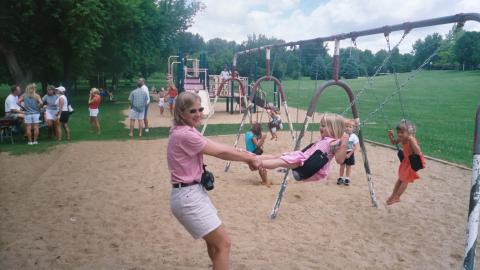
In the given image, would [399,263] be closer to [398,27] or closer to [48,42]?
[398,27]

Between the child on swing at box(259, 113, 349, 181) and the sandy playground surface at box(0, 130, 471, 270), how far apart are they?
1029 millimetres

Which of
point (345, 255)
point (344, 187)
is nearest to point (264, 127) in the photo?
point (344, 187)

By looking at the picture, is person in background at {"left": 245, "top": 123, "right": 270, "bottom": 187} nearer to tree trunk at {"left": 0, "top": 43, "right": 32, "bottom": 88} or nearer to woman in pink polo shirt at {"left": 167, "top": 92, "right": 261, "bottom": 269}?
woman in pink polo shirt at {"left": 167, "top": 92, "right": 261, "bottom": 269}

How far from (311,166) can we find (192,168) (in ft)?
4.98

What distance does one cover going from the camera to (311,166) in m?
4.12

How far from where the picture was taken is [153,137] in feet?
43.2

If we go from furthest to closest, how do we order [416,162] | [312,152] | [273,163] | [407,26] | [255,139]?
[255,139] < [416,162] < [407,26] < [312,152] < [273,163]

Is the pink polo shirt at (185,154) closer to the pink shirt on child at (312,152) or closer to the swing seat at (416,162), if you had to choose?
the pink shirt on child at (312,152)

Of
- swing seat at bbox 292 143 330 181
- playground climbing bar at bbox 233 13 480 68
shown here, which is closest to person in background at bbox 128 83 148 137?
playground climbing bar at bbox 233 13 480 68

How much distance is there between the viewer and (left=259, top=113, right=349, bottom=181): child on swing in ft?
13.0

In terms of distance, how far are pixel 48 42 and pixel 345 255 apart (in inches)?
902

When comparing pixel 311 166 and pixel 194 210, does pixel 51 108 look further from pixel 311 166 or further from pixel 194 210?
pixel 194 210

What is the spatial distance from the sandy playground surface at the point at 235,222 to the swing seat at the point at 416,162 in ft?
2.87

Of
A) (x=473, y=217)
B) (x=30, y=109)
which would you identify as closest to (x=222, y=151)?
(x=473, y=217)
